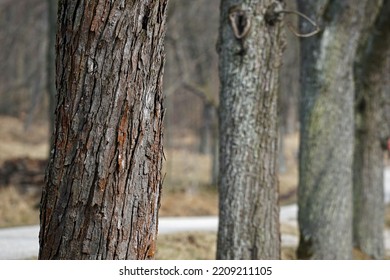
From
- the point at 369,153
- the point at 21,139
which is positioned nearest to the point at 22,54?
the point at 21,139

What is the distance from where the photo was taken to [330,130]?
8180 mm

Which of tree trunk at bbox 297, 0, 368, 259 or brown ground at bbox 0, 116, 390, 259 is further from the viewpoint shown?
brown ground at bbox 0, 116, 390, 259

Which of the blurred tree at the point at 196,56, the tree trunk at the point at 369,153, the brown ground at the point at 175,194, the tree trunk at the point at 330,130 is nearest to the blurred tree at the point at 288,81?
the brown ground at the point at 175,194

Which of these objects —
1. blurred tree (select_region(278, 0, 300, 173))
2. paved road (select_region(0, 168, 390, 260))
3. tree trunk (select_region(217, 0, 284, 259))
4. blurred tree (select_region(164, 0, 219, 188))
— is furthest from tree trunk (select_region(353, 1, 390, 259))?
blurred tree (select_region(278, 0, 300, 173))

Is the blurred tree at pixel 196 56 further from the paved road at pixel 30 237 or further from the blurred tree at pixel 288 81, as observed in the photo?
the paved road at pixel 30 237

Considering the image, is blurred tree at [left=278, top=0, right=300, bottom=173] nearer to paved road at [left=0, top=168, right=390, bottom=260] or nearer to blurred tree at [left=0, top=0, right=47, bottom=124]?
blurred tree at [left=0, top=0, right=47, bottom=124]

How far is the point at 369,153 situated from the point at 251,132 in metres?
4.61

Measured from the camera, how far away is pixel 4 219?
14.1m

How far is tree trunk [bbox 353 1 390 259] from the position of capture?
397 inches

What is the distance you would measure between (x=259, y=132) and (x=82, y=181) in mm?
3255

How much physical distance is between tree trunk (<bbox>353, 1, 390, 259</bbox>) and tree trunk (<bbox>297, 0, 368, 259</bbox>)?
1.92m

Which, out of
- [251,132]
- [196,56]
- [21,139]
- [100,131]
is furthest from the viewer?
[21,139]

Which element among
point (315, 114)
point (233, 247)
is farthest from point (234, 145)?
point (315, 114)

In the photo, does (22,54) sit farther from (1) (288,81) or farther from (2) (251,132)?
(2) (251,132)
